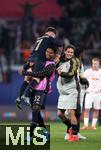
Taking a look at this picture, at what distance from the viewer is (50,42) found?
1862cm

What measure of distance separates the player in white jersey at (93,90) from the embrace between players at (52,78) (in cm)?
429

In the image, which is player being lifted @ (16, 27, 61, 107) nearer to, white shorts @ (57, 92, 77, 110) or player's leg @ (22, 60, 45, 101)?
player's leg @ (22, 60, 45, 101)

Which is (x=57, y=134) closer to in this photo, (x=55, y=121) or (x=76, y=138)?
(x=76, y=138)

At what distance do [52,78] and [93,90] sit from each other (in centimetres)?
565

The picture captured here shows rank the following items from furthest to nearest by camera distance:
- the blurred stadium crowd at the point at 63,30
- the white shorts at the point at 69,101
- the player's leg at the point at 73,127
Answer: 1. the blurred stadium crowd at the point at 63,30
2. the white shorts at the point at 69,101
3. the player's leg at the point at 73,127

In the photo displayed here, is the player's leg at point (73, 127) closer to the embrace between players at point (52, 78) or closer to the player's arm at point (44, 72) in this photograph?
the embrace between players at point (52, 78)

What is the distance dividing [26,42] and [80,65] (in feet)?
49.6

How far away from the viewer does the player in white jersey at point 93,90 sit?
2362 centimetres

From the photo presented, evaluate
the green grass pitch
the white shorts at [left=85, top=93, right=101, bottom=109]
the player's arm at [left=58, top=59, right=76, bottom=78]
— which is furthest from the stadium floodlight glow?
the white shorts at [left=85, top=93, right=101, bottom=109]

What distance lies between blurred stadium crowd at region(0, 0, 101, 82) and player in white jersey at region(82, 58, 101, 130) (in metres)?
7.57

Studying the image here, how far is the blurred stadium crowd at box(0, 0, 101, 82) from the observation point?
3259cm

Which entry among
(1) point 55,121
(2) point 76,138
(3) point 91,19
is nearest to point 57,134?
(2) point 76,138

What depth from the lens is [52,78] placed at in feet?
60.6

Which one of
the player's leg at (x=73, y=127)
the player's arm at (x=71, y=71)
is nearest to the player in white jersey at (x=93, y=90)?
the player's leg at (x=73, y=127)
